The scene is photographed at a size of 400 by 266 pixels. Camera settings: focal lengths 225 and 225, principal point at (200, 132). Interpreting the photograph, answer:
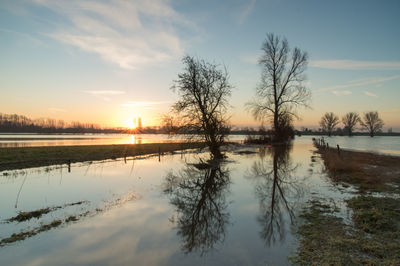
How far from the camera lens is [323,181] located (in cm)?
1505

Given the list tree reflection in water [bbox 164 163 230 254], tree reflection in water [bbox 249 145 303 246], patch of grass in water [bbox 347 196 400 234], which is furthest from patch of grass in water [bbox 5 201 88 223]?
patch of grass in water [bbox 347 196 400 234]

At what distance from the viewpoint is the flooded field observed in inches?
245

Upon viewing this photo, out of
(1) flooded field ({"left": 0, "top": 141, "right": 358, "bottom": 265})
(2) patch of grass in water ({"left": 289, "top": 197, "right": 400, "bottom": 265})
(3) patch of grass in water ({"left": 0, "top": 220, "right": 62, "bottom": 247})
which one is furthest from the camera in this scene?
(3) patch of grass in water ({"left": 0, "top": 220, "right": 62, "bottom": 247})

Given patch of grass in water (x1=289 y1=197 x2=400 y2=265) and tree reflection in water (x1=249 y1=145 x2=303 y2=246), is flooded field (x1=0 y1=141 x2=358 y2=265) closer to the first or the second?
tree reflection in water (x1=249 y1=145 x2=303 y2=246)

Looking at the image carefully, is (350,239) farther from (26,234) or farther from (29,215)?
(29,215)

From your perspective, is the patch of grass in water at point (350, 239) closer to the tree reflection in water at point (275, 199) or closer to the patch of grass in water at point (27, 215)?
the tree reflection in water at point (275, 199)

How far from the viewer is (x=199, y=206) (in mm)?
10672

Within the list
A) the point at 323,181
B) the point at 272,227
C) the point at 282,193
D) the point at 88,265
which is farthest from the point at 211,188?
the point at 88,265

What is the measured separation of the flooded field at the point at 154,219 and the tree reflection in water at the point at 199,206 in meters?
0.04

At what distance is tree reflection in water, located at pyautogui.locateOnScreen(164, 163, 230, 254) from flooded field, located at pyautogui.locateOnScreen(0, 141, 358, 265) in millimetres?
36

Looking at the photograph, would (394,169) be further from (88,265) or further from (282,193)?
(88,265)

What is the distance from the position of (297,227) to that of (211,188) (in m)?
6.86

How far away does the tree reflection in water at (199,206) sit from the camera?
7277mm

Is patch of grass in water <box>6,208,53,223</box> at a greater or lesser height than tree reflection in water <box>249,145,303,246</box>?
greater
